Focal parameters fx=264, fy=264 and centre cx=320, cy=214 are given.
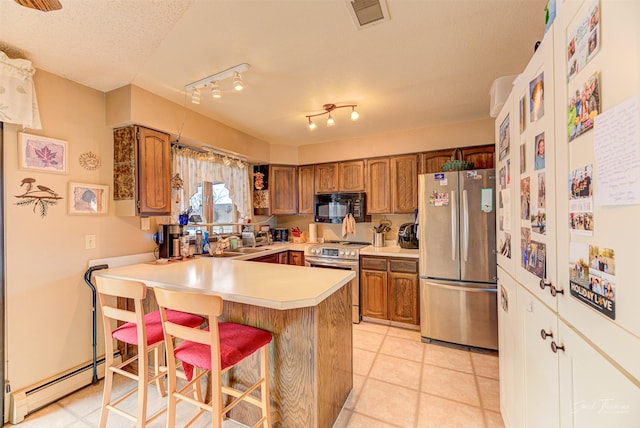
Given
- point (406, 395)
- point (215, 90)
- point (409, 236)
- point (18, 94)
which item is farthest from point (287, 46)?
point (406, 395)

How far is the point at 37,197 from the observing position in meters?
1.98

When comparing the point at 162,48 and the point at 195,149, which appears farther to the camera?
the point at 195,149

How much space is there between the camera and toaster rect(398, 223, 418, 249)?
3461mm

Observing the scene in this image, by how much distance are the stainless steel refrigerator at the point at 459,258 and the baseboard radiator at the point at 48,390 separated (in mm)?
3176

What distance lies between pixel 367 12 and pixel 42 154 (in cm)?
252

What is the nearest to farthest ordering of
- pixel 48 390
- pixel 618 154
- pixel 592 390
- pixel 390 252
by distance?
pixel 618 154
pixel 592 390
pixel 48 390
pixel 390 252

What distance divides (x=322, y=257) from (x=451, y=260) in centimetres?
160

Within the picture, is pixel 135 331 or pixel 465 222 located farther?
pixel 465 222

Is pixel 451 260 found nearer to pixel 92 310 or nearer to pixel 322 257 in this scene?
pixel 322 257

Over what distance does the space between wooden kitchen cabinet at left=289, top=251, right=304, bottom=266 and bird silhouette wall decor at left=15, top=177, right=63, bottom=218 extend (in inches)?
103

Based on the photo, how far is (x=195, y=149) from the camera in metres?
3.23

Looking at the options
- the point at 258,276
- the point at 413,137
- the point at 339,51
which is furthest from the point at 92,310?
the point at 413,137

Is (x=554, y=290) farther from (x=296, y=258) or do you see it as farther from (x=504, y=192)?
(x=296, y=258)

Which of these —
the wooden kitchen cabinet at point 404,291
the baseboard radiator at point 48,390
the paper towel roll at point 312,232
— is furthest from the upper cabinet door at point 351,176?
the baseboard radiator at point 48,390
